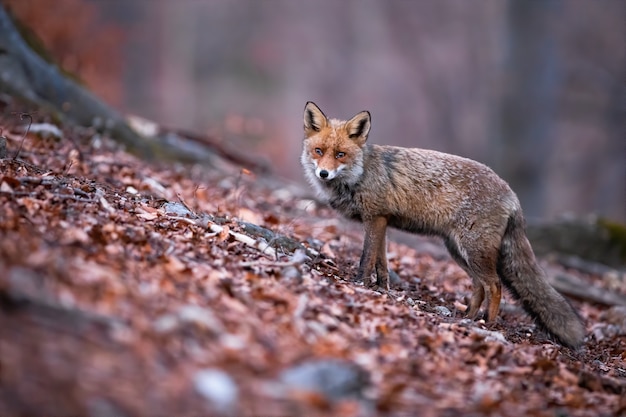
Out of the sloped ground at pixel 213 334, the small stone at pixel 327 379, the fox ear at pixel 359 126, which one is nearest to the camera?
the sloped ground at pixel 213 334

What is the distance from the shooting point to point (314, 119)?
673 centimetres

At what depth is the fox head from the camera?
637 centimetres

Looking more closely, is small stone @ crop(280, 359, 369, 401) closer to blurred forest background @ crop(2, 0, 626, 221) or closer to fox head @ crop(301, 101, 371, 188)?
fox head @ crop(301, 101, 371, 188)

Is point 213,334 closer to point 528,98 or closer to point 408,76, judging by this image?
point 528,98

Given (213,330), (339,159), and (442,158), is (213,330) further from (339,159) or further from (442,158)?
(442,158)

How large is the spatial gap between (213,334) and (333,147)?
3.44m

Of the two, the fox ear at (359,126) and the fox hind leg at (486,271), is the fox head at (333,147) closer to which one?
the fox ear at (359,126)

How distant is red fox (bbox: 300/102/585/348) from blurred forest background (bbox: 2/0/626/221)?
26.0 feet

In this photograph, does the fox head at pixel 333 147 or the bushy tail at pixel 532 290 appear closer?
the bushy tail at pixel 532 290

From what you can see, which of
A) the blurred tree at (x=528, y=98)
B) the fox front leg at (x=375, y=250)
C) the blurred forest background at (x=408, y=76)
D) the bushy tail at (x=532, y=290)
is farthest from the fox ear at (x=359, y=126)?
the blurred tree at (x=528, y=98)

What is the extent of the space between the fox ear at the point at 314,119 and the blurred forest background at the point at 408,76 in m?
7.57

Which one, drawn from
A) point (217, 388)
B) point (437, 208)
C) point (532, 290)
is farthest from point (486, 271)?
point (217, 388)

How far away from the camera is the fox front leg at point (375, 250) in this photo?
613 centimetres

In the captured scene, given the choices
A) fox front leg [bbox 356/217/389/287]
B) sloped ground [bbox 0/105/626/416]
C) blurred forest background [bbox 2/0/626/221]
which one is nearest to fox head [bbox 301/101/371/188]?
fox front leg [bbox 356/217/389/287]
